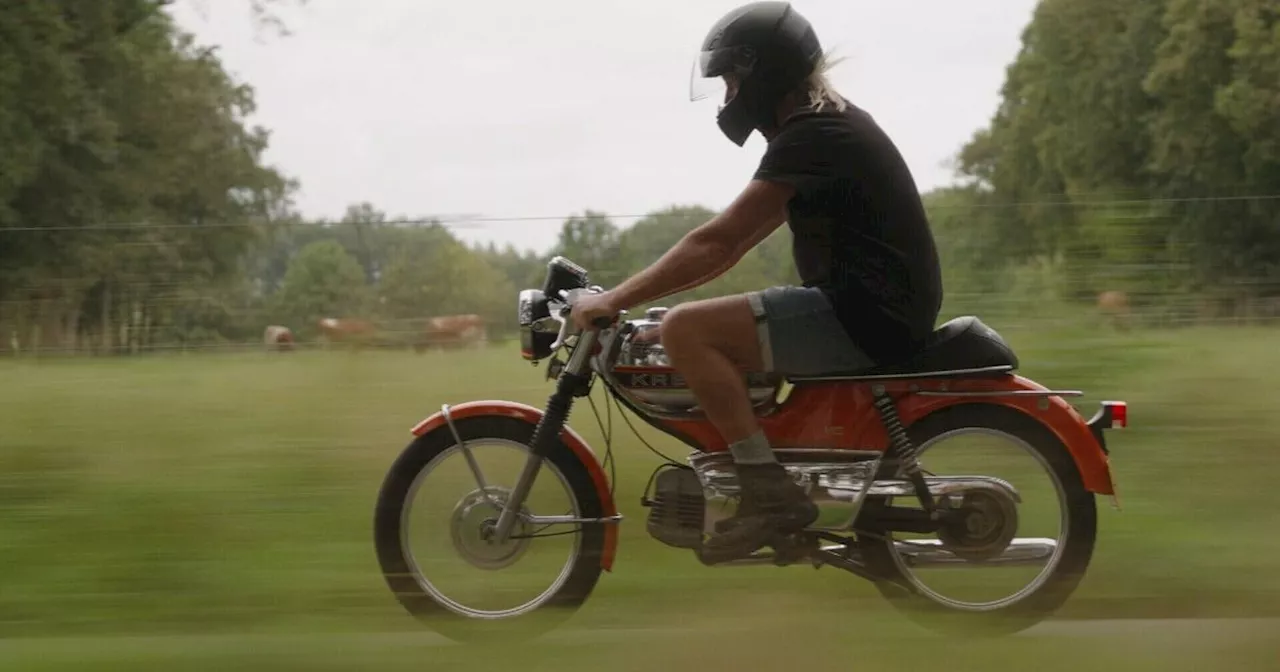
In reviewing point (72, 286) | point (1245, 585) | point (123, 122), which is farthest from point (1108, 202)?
point (123, 122)

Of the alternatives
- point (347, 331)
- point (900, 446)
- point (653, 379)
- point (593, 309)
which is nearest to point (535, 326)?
point (593, 309)

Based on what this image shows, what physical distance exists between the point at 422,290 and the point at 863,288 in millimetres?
4324

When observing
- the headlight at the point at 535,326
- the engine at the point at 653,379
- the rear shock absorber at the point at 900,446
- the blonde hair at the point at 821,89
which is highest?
the blonde hair at the point at 821,89

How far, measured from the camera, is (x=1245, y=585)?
4.42 m

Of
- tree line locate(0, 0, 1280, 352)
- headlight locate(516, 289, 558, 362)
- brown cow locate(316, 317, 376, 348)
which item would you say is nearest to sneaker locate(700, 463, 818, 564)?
headlight locate(516, 289, 558, 362)

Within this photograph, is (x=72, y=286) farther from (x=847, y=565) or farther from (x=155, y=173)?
(x=155, y=173)

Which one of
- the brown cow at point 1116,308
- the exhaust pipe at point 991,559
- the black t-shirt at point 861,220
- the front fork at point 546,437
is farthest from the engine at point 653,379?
the brown cow at point 1116,308

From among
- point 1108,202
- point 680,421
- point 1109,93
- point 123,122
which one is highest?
point 1109,93

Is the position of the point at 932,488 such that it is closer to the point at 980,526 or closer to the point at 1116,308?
the point at 980,526

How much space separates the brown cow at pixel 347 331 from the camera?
782 centimetres

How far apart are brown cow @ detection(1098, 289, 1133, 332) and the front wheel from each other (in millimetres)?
3822

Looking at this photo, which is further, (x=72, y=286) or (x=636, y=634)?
(x=72, y=286)

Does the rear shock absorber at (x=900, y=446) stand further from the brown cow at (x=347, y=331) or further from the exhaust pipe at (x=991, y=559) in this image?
the brown cow at (x=347, y=331)

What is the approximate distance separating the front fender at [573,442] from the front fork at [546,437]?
0.04 meters
